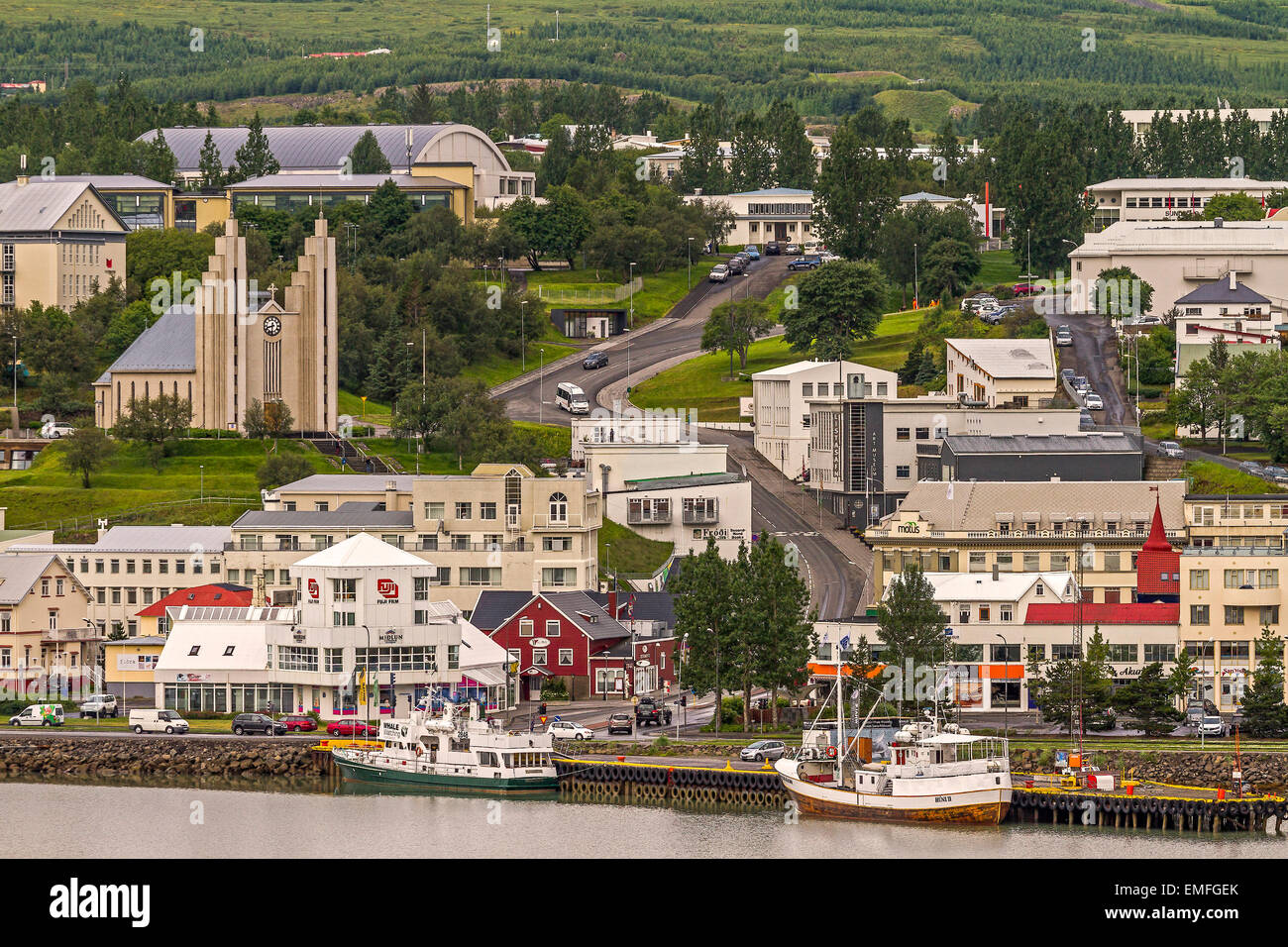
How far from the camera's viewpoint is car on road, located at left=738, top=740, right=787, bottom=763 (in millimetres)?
93062

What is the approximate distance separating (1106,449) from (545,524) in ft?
103

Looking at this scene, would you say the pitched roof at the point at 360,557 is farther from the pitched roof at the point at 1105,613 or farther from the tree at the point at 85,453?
the tree at the point at 85,453

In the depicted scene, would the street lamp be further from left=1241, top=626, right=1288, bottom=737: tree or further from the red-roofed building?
the red-roofed building

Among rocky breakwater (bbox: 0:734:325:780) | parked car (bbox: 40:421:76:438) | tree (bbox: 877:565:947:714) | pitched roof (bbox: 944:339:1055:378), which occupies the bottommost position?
rocky breakwater (bbox: 0:734:325:780)

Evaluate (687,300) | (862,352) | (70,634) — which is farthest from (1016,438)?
(687,300)

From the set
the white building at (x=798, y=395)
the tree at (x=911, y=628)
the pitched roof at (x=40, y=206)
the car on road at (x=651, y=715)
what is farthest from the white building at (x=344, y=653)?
the pitched roof at (x=40, y=206)

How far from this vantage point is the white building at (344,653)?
104m

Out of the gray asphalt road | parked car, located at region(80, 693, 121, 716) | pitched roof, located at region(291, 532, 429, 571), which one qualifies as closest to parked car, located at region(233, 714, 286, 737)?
pitched roof, located at region(291, 532, 429, 571)

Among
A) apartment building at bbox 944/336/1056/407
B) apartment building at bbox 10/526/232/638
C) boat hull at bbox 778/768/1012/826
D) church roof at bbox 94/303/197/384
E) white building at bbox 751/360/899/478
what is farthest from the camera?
church roof at bbox 94/303/197/384

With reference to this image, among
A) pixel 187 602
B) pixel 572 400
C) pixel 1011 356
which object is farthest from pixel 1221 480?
pixel 187 602

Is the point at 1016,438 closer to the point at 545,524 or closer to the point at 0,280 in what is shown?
the point at 545,524

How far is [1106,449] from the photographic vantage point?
13288 cm

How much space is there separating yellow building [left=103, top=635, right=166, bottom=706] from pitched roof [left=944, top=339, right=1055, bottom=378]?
56.7 metres

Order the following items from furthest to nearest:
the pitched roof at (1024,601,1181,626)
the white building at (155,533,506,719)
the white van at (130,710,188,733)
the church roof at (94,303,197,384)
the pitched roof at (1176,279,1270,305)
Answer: the pitched roof at (1176,279,1270,305) → the church roof at (94,303,197,384) → the pitched roof at (1024,601,1181,626) → the white building at (155,533,506,719) → the white van at (130,710,188,733)
